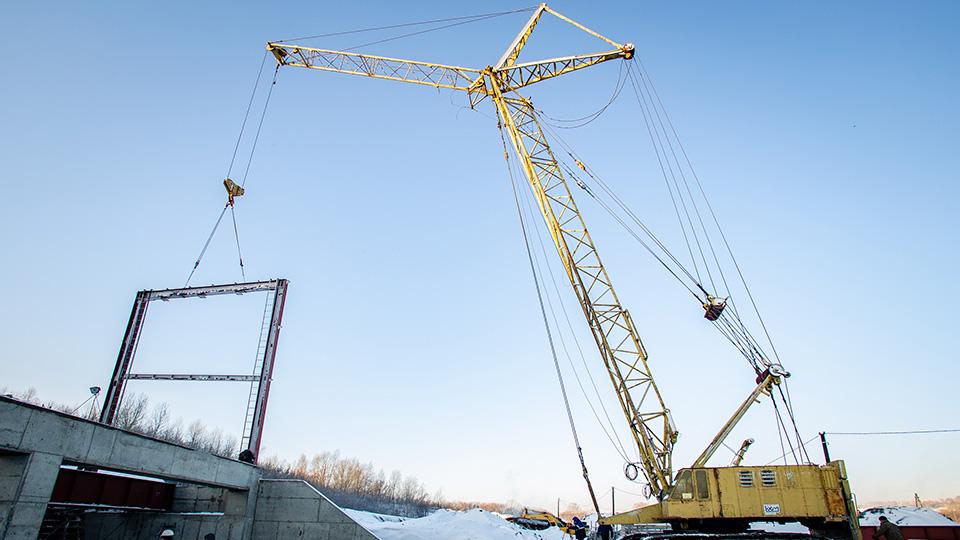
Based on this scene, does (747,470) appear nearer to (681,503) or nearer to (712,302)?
(681,503)

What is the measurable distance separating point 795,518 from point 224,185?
23.7 meters

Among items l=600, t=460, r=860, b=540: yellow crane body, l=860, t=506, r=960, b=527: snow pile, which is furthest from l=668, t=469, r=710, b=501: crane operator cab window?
l=860, t=506, r=960, b=527: snow pile

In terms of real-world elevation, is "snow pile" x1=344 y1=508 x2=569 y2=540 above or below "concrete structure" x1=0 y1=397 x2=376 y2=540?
below

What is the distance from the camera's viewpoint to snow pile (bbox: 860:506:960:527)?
29500 millimetres

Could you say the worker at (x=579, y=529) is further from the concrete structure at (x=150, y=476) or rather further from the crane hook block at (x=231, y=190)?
the crane hook block at (x=231, y=190)

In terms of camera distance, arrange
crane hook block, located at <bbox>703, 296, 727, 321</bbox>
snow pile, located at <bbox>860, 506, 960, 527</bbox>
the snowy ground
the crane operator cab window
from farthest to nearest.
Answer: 1. snow pile, located at <bbox>860, 506, 960, 527</bbox>
2. the snowy ground
3. crane hook block, located at <bbox>703, 296, 727, 321</bbox>
4. the crane operator cab window

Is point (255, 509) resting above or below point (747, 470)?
below

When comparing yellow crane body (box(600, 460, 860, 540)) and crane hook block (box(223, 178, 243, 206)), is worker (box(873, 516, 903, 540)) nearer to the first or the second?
yellow crane body (box(600, 460, 860, 540))

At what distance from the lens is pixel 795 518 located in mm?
14750

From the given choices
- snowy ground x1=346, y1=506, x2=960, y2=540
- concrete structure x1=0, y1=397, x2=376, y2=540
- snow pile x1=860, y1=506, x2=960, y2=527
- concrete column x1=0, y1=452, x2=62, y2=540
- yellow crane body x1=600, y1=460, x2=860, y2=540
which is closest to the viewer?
concrete column x1=0, y1=452, x2=62, y2=540

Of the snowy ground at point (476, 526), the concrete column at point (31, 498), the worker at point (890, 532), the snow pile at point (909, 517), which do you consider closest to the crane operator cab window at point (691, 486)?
the worker at point (890, 532)

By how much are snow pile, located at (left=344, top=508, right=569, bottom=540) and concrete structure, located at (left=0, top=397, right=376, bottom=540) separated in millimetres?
2197

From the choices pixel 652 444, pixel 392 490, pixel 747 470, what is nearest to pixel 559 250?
pixel 652 444

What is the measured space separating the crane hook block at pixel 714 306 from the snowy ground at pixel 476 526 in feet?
44.6
